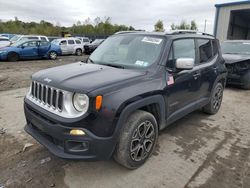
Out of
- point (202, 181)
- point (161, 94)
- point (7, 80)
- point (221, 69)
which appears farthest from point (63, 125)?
point (7, 80)

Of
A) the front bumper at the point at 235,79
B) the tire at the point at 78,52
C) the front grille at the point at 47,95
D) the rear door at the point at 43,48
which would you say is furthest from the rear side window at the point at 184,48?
the tire at the point at 78,52

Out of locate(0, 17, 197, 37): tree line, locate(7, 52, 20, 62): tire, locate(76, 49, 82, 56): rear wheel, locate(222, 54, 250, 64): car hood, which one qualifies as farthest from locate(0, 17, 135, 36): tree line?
locate(222, 54, 250, 64): car hood

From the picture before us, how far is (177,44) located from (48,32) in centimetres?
5490

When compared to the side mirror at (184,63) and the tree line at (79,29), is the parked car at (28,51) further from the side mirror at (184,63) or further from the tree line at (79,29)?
the tree line at (79,29)

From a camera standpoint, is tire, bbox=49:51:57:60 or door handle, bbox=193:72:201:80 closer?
door handle, bbox=193:72:201:80

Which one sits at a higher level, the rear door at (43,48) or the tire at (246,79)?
the rear door at (43,48)

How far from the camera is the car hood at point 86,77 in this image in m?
2.46

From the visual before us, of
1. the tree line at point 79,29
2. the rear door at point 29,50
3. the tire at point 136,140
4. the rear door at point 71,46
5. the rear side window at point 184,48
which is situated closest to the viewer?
the tire at point 136,140

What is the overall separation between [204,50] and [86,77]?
2713mm

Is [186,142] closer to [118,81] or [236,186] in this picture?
[236,186]

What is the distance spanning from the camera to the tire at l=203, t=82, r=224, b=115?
190 inches

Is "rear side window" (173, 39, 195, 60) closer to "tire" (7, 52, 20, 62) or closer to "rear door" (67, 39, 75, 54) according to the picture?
"tire" (7, 52, 20, 62)

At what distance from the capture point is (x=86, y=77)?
2.71 m

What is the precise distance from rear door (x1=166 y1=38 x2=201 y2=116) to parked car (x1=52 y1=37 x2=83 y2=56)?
17297 millimetres
